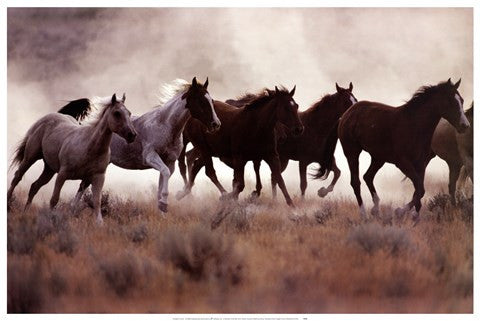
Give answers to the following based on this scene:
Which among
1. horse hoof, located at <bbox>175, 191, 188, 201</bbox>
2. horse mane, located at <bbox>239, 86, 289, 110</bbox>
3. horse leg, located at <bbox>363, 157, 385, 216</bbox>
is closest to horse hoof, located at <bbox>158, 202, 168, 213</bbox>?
horse hoof, located at <bbox>175, 191, 188, 201</bbox>

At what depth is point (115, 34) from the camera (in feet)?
29.6

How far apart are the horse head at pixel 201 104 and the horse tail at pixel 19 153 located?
2027 mm

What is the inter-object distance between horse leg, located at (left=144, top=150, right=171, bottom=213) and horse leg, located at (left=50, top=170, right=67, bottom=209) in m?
1.18

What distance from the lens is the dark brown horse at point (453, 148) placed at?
366 inches

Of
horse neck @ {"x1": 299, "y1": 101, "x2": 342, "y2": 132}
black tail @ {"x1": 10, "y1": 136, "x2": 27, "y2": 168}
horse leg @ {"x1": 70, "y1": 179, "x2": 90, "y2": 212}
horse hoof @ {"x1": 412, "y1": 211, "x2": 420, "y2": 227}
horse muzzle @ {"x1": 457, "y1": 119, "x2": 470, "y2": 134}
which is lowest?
horse hoof @ {"x1": 412, "y1": 211, "x2": 420, "y2": 227}

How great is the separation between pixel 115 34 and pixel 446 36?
12.7ft

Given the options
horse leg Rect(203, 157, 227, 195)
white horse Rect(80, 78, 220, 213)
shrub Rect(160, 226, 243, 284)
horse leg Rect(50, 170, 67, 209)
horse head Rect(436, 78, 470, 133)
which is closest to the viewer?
shrub Rect(160, 226, 243, 284)

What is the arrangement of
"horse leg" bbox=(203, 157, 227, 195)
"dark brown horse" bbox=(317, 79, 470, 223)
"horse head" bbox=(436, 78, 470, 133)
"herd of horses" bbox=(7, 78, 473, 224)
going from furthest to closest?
"horse leg" bbox=(203, 157, 227, 195) → "dark brown horse" bbox=(317, 79, 470, 223) → "horse head" bbox=(436, 78, 470, 133) → "herd of horses" bbox=(7, 78, 473, 224)

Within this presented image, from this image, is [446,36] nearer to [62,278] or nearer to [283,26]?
[283,26]

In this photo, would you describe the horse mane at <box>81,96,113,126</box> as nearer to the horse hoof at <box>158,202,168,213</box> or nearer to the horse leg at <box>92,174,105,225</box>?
the horse leg at <box>92,174,105,225</box>

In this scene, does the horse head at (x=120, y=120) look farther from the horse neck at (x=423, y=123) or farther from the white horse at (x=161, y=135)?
the horse neck at (x=423, y=123)

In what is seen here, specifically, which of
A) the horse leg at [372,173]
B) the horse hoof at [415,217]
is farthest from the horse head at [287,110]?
the horse hoof at [415,217]

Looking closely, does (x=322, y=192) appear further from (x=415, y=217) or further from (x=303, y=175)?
(x=415, y=217)

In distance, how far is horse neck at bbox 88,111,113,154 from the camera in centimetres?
890
